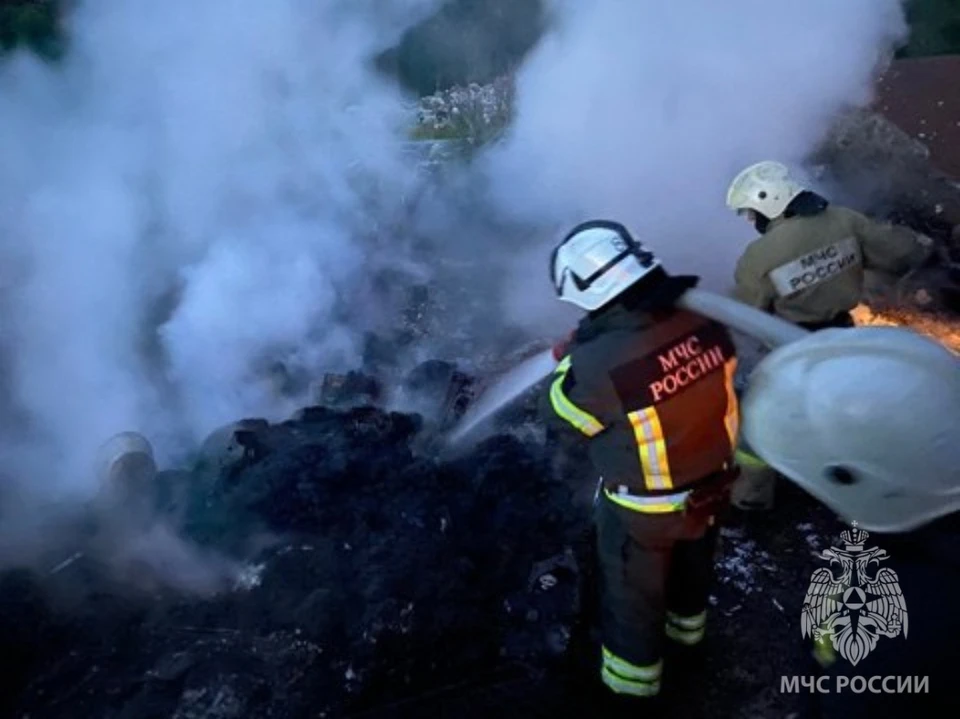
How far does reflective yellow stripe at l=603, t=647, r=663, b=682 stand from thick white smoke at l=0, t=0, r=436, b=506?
3.30m

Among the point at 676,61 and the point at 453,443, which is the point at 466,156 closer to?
the point at 676,61

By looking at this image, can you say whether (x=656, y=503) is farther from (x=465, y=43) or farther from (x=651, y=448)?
(x=465, y=43)

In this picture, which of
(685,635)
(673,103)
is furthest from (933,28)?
(685,635)

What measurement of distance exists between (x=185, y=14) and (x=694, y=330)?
5.71m

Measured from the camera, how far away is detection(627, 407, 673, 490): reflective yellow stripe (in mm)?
2795

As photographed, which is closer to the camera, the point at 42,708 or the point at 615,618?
the point at 615,618

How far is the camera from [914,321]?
6160mm

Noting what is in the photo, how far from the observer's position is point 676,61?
750cm

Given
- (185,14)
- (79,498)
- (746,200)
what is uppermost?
(185,14)

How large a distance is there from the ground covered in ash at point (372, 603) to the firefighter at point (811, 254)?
1.26 meters

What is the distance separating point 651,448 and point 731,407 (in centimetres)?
35

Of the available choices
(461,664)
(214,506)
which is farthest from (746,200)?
(214,506)

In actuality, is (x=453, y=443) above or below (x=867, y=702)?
above

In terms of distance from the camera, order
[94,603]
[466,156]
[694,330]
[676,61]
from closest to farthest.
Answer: [694,330], [94,603], [676,61], [466,156]
